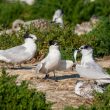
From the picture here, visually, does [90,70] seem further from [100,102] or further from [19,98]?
[19,98]

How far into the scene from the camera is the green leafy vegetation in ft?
30.2

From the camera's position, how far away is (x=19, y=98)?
368 inches

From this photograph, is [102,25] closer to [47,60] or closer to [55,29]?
[55,29]

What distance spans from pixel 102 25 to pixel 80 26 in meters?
6.05

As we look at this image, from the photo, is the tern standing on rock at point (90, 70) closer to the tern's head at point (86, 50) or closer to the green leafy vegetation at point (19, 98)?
the tern's head at point (86, 50)

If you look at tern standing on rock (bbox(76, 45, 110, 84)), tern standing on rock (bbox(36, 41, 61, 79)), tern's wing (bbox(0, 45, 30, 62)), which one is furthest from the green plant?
tern's wing (bbox(0, 45, 30, 62))

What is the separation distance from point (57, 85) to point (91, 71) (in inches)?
29.0

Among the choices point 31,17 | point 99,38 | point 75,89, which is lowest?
point 75,89

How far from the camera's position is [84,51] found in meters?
12.1

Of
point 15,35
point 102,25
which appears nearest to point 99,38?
point 102,25

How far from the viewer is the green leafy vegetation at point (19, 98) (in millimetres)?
9203

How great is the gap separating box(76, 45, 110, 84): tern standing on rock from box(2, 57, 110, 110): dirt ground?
33cm

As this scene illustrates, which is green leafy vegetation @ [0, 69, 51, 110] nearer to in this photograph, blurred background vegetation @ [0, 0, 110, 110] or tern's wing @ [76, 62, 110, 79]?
blurred background vegetation @ [0, 0, 110, 110]

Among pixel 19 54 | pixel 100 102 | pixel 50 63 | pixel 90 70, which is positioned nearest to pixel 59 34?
pixel 19 54
